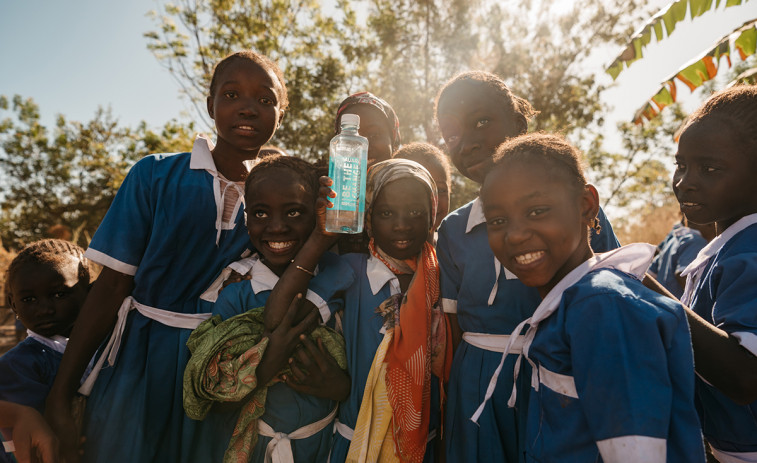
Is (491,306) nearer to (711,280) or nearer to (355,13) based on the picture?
(711,280)

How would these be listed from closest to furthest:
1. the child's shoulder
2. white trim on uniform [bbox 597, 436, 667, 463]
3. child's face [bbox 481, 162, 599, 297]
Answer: white trim on uniform [bbox 597, 436, 667, 463]
the child's shoulder
child's face [bbox 481, 162, 599, 297]

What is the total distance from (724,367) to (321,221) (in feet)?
5.04

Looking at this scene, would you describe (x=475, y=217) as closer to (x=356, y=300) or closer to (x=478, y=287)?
(x=478, y=287)

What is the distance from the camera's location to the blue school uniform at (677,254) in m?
3.69


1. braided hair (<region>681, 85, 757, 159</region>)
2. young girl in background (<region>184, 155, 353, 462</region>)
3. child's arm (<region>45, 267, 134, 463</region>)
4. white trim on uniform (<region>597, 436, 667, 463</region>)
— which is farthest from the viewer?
child's arm (<region>45, 267, 134, 463</region>)

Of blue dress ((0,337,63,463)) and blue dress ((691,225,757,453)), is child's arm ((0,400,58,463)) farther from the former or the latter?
blue dress ((691,225,757,453))

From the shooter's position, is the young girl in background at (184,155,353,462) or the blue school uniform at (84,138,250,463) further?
the blue school uniform at (84,138,250,463)

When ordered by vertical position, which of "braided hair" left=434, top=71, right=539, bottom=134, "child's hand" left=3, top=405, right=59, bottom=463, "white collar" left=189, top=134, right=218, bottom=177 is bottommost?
"child's hand" left=3, top=405, right=59, bottom=463

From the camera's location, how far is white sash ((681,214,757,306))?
1646 mm

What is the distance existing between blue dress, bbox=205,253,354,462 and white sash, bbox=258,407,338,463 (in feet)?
0.06

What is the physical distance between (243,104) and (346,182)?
0.76 meters

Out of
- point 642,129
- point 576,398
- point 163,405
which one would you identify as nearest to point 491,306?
point 576,398

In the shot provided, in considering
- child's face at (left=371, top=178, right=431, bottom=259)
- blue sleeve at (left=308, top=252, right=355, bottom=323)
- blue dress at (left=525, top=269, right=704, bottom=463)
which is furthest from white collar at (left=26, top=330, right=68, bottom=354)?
blue dress at (left=525, top=269, right=704, bottom=463)

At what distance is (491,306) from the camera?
6.36ft
